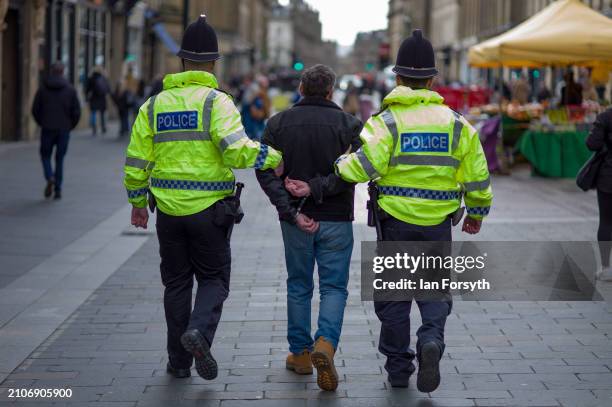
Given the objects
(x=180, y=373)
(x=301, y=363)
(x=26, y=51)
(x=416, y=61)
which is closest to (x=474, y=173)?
(x=416, y=61)

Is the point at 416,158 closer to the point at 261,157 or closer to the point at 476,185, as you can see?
the point at 476,185

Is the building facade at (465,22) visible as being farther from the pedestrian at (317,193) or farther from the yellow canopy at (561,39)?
the pedestrian at (317,193)

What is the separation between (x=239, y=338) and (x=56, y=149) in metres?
8.58

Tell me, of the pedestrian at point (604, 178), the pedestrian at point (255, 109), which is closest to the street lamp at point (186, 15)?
the pedestrian at point (255, 109)

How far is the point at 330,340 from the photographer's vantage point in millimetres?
6242

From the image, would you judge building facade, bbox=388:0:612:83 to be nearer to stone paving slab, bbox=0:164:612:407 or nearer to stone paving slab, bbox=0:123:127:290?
stone paving slab, bbox=0:123:127:290

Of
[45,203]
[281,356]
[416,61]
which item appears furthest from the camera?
[45,203]

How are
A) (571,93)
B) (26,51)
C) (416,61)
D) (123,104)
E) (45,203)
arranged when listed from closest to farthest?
1. (416,61)
2. (45,203)
3. (571,93)
4. (26,51)
5. (123,104)

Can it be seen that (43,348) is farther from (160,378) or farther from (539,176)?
(539,176)

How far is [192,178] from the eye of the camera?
614 centimetres

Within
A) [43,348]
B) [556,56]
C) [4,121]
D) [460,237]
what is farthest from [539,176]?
[43,348]

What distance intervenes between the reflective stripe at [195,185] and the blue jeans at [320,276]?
1.36ft

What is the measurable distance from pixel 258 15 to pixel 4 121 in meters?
101

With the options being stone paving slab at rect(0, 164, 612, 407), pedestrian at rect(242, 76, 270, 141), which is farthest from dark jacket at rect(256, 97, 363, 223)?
pedestrian at rect(242, 76, 270, 141)
